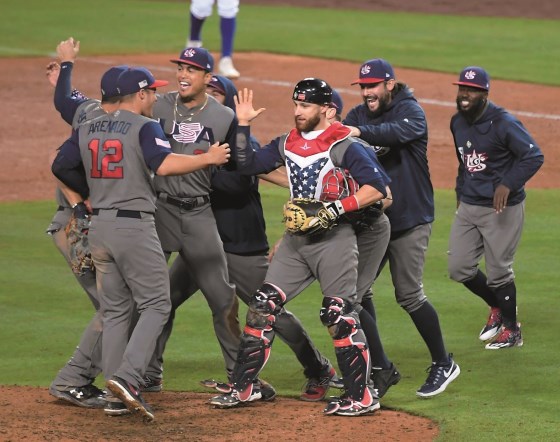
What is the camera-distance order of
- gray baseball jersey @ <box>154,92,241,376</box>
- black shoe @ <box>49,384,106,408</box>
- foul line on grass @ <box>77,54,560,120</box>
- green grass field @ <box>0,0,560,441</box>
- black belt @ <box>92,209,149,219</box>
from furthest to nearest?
foul line on grass @ <box>77,54,560,120</box> < gray baseball jersey @ <box>154,92,241,376</box> < green grass field @ <box>0,0,560,441</box> < black shoe @ <box>49,384,106,408</box> < black belt @ <box>92,209,149,219</box>

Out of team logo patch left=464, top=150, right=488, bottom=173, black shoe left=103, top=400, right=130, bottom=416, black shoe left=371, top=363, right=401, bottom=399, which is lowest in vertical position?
black shoe left=103, top=400, right=130, bottom=416

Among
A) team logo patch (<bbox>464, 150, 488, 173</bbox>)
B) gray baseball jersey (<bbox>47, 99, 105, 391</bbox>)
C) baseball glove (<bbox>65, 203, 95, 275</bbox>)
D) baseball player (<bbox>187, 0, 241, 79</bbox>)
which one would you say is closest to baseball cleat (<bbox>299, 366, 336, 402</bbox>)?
gray baseball jersey (<bbox>47, 99, 105, 391</bbox>)

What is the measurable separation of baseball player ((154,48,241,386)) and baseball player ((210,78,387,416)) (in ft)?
1.46

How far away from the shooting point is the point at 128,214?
7191 millimetres

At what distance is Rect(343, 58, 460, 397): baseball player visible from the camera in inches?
316

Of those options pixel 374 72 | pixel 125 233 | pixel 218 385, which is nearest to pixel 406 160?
pixel 374 72

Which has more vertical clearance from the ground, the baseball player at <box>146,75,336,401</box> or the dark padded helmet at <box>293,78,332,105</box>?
the dark padded helmet at <box>293,78,332,105</box>

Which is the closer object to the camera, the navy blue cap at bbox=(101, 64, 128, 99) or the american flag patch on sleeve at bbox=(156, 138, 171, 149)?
the american flag patch on sleeve at bbox=(156, 138, 171, 149)

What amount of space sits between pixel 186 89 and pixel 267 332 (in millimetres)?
1556

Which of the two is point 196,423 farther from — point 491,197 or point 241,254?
point 491,197

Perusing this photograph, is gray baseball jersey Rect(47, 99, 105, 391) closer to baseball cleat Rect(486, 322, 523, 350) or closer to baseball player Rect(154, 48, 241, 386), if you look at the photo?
baseball player Rect(154, 48, 241, 386)

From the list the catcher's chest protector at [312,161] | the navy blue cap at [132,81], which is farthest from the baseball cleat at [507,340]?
the navy blue cap at [132,81]

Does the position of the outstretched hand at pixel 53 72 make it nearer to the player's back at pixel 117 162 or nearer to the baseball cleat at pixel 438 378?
the player's back at pixel 117 162

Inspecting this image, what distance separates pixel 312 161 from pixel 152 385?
1770mm
